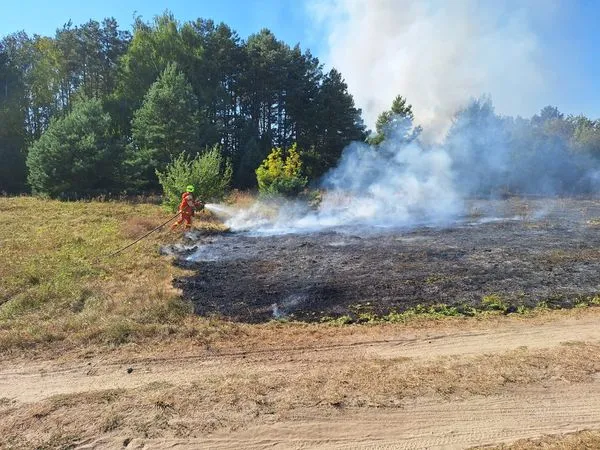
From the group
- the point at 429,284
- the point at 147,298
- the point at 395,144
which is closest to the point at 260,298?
the point at 147,298

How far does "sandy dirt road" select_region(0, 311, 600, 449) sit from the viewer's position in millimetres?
4520

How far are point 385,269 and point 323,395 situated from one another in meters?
6.63

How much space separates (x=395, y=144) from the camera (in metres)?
28.5

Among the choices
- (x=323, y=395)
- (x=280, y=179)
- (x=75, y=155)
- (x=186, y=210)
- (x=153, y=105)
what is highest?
(x=153, y=105)

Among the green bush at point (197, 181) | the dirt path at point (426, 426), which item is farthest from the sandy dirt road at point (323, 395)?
the green bush at point (197, 181)

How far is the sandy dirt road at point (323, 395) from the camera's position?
14.8ft

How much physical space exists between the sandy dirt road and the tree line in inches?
922

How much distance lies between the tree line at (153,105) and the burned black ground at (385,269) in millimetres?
14305

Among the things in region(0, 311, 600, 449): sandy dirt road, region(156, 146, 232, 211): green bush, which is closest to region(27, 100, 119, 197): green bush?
region(156, 146, 232, 211): green bush

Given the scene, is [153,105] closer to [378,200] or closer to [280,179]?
[280,179]

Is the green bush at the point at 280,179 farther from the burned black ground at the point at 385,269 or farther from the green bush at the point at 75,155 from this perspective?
the green bush at the point at 75,155

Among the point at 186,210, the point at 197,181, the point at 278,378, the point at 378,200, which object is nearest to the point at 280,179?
the point at 197,181

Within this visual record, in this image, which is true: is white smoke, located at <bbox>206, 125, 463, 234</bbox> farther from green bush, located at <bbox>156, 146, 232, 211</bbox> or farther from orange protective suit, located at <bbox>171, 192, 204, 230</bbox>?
orange protective suit, located at <bbox>171, 192, 204, 230</bbox>

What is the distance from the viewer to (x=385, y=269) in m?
11.5
